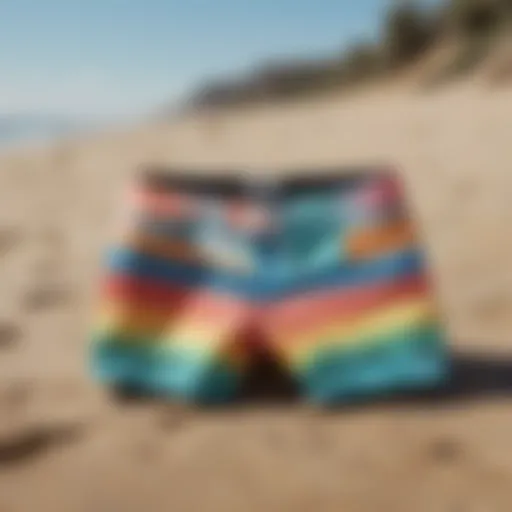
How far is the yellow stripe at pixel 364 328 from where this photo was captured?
311 centimetres

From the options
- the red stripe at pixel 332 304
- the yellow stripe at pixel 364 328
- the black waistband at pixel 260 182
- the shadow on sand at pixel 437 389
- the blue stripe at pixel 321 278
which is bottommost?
the shadow on sand at pixel 437 389

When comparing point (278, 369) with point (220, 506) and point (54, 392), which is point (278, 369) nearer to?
point (54, 392)

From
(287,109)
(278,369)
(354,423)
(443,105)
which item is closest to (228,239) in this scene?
(278,369)

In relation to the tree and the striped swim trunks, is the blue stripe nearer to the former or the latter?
the striped swim trunks

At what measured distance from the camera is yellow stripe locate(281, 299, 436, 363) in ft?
10.2

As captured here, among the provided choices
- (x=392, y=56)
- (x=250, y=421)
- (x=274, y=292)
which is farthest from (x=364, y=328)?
(x=392, y=56)

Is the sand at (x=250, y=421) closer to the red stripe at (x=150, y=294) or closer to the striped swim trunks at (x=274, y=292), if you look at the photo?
the striped swim trunks at (x=274, y=292)

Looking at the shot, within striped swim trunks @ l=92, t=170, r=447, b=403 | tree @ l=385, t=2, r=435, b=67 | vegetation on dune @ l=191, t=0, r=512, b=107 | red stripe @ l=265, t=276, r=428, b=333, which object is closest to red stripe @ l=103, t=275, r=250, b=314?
striped swim trunks @ l=92, t=170, r=447, b=403

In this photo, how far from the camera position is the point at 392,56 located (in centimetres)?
1906

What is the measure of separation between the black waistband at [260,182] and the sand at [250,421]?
0.53m

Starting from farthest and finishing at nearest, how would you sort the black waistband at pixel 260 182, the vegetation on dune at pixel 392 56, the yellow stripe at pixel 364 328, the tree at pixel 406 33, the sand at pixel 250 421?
the tree at pixel 406 33 → the vegetation on dune at pixel 392 56 → the black waistband at pixel 260 182 → the yellow stripe at pixel 364 328 → the sand at pixel 250 421

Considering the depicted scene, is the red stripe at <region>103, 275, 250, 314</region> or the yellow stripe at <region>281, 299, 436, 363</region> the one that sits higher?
the red stripe at <region>103, 275, 250, 314</region>

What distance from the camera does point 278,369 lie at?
3.28 m

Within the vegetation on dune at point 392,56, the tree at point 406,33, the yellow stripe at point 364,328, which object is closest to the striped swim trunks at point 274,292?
the yellow stripe at point 364,328
